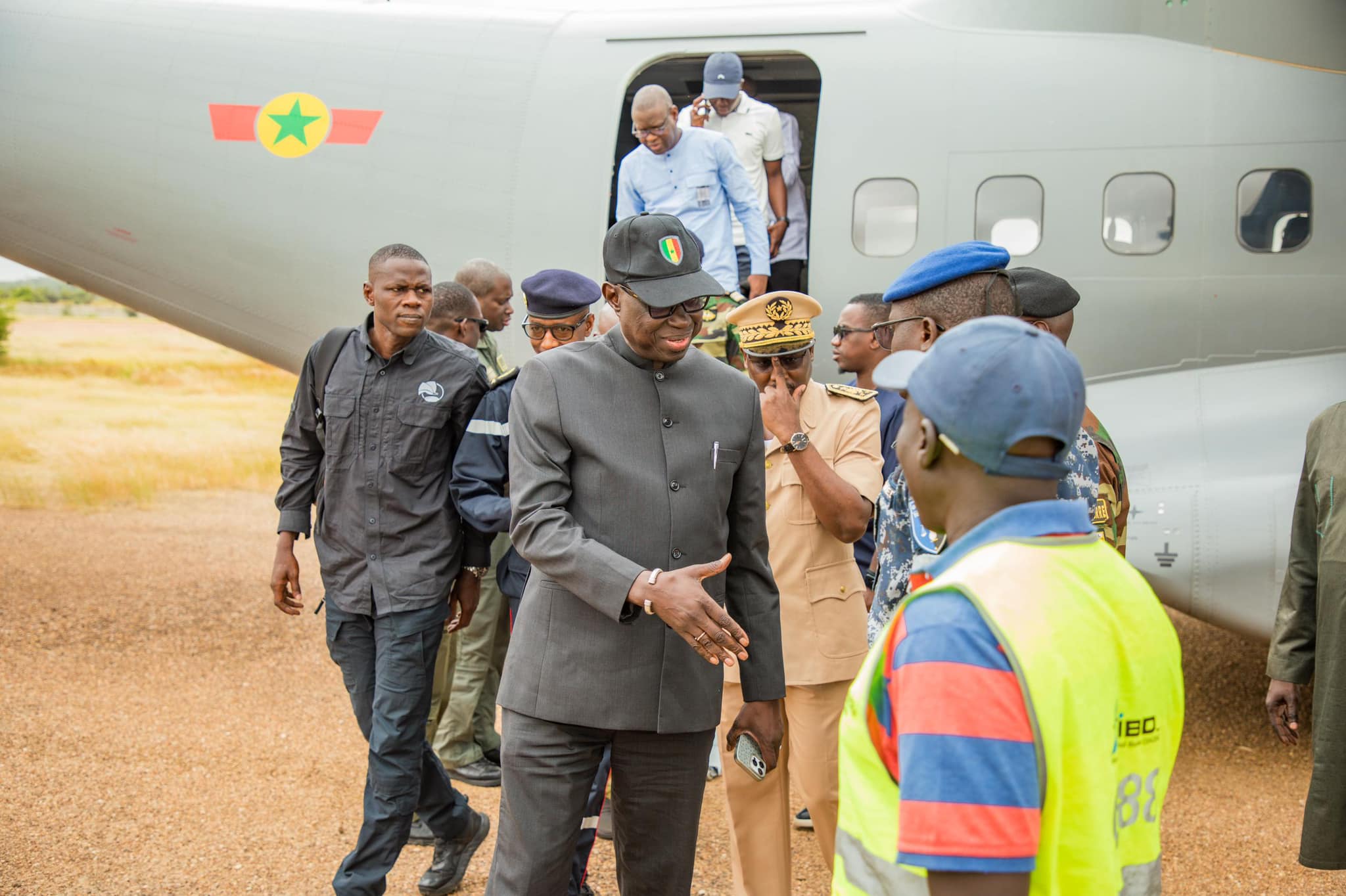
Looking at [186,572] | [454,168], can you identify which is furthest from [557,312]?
[186,572]

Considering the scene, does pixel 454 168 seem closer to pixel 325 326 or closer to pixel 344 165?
pixel 344 165

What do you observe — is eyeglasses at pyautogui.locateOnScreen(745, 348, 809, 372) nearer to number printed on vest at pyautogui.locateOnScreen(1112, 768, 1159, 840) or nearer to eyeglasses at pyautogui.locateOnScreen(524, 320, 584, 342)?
eyeglasses at pyautogui.locateOnScreen(524, 320, 584, 342)

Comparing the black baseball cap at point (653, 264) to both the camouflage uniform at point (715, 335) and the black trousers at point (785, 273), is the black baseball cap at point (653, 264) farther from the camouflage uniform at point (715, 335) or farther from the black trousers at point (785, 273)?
the black trousers at point (785, 273)

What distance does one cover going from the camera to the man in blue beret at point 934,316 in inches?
108

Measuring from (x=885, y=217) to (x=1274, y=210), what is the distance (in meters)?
2.08

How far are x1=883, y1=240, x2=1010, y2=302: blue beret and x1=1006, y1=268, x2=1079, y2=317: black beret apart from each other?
41cm

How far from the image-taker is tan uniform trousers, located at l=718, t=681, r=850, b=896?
3564 mm

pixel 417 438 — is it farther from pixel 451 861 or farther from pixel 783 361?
pixel 451 861

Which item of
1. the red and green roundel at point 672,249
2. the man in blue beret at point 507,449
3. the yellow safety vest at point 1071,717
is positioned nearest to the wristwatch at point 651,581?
the red and green roundel at point 672,249

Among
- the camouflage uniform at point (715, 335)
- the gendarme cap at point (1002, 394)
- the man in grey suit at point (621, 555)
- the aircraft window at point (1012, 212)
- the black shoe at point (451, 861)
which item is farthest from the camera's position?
the aircraft window at point (1012, 212)

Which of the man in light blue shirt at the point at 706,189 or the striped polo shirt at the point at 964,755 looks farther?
the man in light blue shirt at the point at 706,189

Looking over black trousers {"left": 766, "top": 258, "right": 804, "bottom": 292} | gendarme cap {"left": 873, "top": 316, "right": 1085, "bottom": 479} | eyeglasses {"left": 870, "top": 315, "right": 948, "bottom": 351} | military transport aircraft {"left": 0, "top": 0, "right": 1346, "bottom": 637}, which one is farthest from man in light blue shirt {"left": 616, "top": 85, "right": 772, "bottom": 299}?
gendarme cap {"left": 873, "top": 316, "right": 1085, "bottom": 479}

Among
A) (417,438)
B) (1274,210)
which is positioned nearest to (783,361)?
(417,438)

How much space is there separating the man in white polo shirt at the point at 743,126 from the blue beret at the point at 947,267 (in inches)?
144
